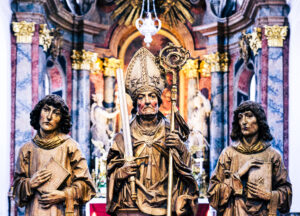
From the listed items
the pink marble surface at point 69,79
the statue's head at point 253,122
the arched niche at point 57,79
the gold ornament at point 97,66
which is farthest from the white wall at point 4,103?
the statue's head at point 253,122

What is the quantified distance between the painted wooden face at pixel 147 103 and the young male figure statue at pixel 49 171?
0.85 m

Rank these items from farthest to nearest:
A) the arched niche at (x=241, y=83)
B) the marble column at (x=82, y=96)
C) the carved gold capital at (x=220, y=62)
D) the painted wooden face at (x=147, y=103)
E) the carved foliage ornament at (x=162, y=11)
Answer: the carved foliage ornament at (x=162, y=11) < the carved gold capital at (x=220, y=62) < the marble column at (x=82, y=96) < the arched niche at (x=241, y=83) < the painted wooden face at (x=147, y=103)

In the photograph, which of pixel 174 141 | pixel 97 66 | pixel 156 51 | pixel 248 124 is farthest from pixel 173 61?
pixel 156 51

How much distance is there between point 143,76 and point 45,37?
6.90 metres

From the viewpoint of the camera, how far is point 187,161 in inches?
346

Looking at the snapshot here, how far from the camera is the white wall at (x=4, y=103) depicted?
13789 mm

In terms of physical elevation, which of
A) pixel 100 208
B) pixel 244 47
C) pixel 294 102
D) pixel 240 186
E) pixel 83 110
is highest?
pixel 244 47

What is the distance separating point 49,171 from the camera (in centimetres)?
861

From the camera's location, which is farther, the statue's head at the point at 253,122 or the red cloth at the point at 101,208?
the red cloth at the point at 101,208

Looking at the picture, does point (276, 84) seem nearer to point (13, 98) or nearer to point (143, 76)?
point (13, 98)

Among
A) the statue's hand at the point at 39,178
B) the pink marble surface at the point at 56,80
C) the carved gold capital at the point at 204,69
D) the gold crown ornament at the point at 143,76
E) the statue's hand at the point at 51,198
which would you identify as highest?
the carved gold capital at the point at 204,69

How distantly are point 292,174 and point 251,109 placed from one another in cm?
512

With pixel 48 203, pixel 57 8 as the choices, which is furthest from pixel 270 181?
pixel 57 8

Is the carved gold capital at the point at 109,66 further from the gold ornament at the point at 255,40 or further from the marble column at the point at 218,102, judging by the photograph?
the gold ornament at the point at 255,40
